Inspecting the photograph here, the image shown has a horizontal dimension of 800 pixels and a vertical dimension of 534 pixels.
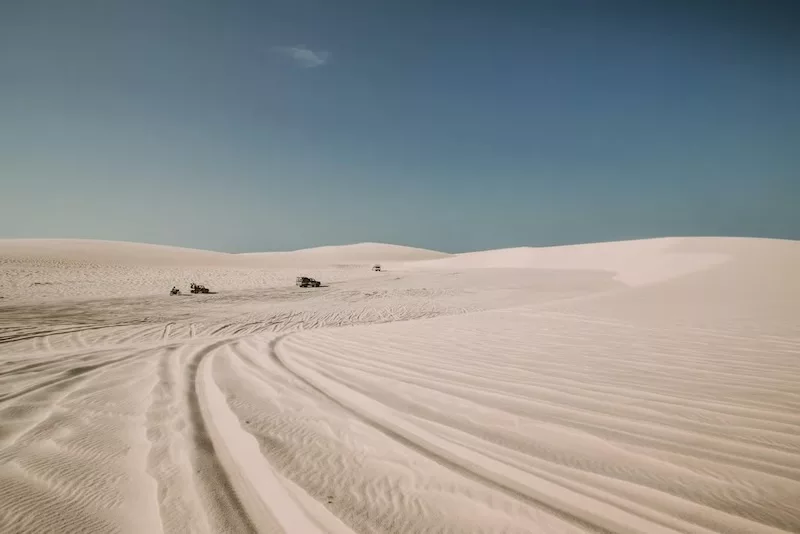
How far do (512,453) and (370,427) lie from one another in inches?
43.4

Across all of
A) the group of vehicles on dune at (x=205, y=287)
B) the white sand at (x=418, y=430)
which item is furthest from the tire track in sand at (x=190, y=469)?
the group of vehicles on dune at (x=205, y=287)

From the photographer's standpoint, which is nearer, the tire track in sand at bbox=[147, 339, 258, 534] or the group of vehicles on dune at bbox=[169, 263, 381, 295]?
the tire track in sand at bbox=[147, 339, 258, 534]

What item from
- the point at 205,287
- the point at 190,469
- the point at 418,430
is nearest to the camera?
the point at 190,469

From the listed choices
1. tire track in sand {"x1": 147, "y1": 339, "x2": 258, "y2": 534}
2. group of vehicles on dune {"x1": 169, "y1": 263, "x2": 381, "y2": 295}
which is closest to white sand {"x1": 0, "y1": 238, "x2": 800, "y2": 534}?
tire track in sand {"x1": 147, "y1": 339, "x2": 258, "y2": 534}

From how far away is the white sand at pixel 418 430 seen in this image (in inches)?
76.9

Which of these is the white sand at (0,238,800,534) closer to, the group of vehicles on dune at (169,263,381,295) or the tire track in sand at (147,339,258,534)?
the tire track in sand at (147,339,258,534)

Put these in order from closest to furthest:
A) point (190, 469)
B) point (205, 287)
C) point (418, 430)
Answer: point (190, 469) → point (418, 430) → point (205, 287)

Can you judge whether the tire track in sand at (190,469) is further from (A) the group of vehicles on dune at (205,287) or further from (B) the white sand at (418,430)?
(A) the group of vehicles on dune at (205,287)

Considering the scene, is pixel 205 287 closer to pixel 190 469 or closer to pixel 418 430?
pixel 190 469

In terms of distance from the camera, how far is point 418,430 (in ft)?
9.69

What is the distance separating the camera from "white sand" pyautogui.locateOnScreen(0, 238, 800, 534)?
195cm

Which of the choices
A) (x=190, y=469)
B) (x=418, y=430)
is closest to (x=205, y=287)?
(x=190, y=469)

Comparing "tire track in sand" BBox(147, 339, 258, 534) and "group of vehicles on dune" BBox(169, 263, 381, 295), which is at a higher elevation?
"group of vehicles on dune" BBox(169, 263, 381, 295)

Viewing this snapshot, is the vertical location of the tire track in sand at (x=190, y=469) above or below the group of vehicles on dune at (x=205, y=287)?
below
